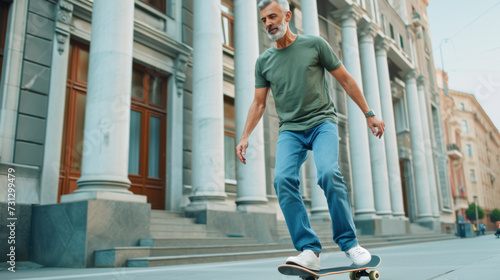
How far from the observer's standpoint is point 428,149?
24.7 m

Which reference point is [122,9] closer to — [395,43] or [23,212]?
[23,212]

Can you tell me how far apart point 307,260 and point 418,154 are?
22472 millimetres

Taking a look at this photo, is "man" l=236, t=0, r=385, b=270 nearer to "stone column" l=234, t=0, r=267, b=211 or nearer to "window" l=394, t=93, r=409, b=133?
"stone column" l=234, t=0, r=267, b=211

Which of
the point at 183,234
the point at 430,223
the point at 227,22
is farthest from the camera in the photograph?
the point at 430,223

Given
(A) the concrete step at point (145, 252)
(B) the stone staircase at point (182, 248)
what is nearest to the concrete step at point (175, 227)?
(B) the stone staircase at point (182, 248)

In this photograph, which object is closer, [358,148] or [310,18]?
[310,18]

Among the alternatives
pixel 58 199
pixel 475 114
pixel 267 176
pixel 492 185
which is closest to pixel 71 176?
pixel 58 199

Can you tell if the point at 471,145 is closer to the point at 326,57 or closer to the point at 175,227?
the point at 175,227

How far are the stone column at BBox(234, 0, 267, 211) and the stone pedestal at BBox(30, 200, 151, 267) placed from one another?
11.8ft

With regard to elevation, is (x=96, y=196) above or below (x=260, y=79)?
below

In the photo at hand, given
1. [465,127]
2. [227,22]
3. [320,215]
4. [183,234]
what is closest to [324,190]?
[183,234]

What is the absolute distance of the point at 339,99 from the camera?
2009 cm

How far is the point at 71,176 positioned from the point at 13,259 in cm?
267

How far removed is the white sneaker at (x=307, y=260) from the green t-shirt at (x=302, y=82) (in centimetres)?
92
